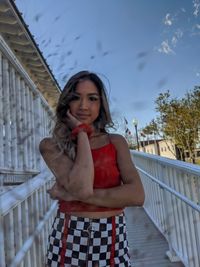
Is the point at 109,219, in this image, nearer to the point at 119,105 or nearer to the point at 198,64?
the point at 119,105

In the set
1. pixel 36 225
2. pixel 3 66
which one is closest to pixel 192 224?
pixel 36 225

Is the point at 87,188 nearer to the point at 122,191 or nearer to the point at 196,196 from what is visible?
the point at 122,191

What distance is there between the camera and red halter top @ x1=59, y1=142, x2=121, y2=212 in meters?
1.22

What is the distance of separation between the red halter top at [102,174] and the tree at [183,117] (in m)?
17.0

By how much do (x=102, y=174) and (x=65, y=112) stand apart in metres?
0.33

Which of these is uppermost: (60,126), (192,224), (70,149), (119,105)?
(119,105)

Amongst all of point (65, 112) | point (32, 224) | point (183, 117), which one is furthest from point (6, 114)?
point (183, 117)

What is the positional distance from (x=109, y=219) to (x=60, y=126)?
0.43 m

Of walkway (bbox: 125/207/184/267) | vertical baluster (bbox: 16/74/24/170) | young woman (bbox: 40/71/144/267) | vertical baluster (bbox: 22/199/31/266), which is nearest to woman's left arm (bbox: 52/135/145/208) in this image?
young woman (bbox: 40/71/144/267)

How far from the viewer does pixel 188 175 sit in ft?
7.42

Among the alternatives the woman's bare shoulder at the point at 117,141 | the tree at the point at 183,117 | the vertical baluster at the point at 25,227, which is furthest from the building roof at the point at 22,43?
the tree at the point at 183,117

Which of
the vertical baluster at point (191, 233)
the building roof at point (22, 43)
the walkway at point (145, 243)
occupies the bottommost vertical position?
the walkway at point (145, 243)

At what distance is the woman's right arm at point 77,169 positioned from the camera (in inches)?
44.3

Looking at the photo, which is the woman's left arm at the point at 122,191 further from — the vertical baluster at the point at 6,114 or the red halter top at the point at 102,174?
the vertical baluster at the point at 6,114
